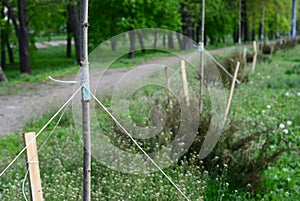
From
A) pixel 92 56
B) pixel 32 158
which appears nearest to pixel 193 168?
pixel 92 56

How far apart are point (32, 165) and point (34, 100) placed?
881 centimetres

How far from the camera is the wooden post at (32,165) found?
258 centimetres

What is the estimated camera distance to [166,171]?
4.07 meters

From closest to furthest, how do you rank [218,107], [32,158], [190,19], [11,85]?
[32,158], [218,107], [11,85], [190,19]

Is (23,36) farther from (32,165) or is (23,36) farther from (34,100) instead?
(32,165)

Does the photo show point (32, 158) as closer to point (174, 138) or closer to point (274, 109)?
point (174, 138)

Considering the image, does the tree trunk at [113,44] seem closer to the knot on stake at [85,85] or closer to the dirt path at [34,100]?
the dirt path at [34,100]

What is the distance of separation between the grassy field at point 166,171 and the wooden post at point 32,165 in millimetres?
670

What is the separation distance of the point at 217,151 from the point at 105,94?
4497 mm

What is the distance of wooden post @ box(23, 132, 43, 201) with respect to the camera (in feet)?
8.46

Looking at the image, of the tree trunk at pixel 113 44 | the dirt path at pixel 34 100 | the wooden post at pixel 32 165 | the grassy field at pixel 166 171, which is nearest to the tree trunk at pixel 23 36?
the dirt path at pixel 34 100

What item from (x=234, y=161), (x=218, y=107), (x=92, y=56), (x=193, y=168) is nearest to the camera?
(x=92, y=56)

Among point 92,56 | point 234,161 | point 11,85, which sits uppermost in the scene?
point 92,56

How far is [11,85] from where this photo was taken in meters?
14.2
